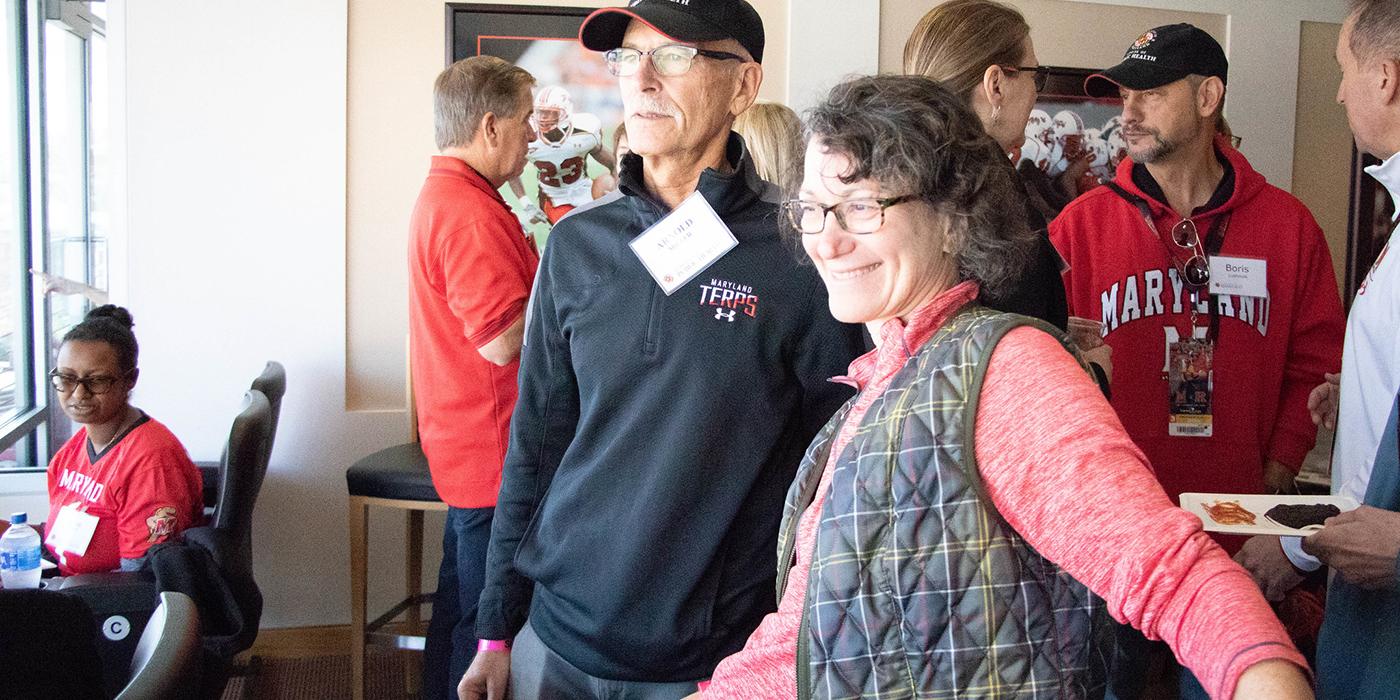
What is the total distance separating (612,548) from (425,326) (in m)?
1.28

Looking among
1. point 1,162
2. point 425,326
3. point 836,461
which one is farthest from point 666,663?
point 1,162

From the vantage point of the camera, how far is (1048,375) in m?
0.85

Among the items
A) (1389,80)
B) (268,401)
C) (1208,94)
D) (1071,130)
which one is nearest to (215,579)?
(268,401)

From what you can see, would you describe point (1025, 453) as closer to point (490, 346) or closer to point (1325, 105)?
point (490, 346)

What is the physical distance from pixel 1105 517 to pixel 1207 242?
5.90 feet

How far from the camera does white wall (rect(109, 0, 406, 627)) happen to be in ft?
11.1

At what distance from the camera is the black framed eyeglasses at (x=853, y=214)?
108 centimetres

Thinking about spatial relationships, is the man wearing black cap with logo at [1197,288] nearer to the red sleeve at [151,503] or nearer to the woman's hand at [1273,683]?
the woman's hand at [1273,683]

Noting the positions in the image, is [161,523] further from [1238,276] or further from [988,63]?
[1238,276]

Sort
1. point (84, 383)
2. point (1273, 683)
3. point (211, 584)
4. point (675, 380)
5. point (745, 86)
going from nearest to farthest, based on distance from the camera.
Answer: point (1273, 683) < point (675, 380) < point (745, 86) < point (211, 584) < point (84, 383)

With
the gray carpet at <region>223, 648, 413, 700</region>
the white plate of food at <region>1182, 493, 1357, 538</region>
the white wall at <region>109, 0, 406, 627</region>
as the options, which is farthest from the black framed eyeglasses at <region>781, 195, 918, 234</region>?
the gray carpet at <region>223, 648, 413, 700</region>

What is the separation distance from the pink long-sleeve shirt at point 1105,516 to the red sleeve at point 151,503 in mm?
2377

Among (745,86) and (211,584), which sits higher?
(745,86)

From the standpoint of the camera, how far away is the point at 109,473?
2734 mm
